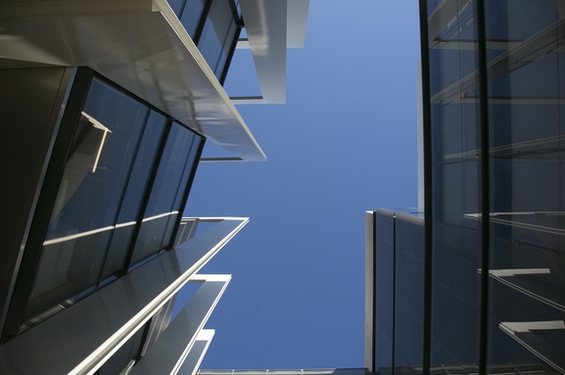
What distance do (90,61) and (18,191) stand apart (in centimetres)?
144

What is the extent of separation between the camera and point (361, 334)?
2334 centimetres

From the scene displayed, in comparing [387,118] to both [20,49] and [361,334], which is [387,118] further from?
[20,49]

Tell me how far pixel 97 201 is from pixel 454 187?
5.42m

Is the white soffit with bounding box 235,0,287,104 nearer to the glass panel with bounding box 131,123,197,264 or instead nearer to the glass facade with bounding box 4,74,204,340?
the glass panel with bounding box 131,123,197,264

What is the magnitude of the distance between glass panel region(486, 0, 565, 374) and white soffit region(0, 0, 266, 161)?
145 inches

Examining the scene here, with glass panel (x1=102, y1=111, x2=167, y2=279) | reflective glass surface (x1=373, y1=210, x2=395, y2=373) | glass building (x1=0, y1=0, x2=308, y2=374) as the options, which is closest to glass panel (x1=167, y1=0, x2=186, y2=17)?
glass building (x1=0, y1=0, x2=308, y2=374)

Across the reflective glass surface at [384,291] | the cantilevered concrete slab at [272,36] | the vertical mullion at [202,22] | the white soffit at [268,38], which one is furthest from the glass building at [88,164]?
the reflective glass surface at [384,291]

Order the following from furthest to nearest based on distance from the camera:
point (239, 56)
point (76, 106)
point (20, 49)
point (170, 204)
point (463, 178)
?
point (239, 56) → point (170, 204) → point (463, 178) → point (76, 106) → point (20, 49)

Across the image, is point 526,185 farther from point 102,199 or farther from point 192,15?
point 192,15

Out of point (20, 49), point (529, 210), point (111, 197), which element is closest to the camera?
point (20, 49)

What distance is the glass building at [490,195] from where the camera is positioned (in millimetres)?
4023

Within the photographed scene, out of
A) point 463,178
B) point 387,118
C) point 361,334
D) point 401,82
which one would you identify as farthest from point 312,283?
point 463,178

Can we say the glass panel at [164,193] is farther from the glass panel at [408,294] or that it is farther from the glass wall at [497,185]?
the glass panel at [408,294]

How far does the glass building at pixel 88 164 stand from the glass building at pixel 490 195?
3664mm
